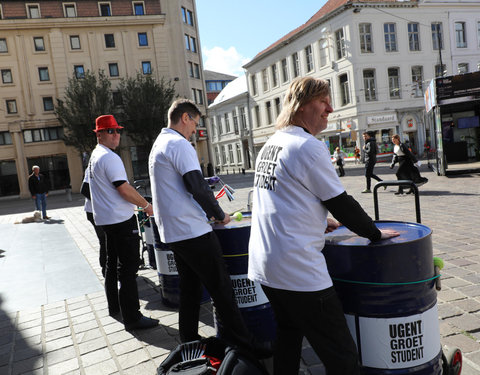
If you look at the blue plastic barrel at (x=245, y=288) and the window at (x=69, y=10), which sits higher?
the window at (x=69, y=10)

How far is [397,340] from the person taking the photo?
7.04 feet

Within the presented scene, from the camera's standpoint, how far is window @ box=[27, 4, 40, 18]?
1272 inches

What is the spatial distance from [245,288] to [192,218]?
2.68ft

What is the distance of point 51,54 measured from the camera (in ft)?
107

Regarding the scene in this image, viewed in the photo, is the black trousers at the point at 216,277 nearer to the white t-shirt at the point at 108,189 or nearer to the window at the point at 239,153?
the white t-shirt at the point at 108,189

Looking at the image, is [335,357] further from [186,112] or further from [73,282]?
[73,282]

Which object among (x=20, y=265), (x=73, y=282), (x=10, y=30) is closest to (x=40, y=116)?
(x=10, y=30)

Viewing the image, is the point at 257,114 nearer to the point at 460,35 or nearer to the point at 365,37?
the point at 365,37

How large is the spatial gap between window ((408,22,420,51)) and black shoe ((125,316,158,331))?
35.2m

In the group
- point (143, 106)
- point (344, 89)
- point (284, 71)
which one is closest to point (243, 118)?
point (284, 71)

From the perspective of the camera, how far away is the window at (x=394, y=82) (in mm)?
32438

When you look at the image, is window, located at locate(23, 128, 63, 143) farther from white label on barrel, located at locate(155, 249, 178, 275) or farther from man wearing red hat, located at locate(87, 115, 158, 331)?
man wearing red hat, located at locate(87, 115, 158, 331)

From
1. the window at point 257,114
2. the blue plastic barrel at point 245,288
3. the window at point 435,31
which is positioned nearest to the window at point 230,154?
the window at point 257,114

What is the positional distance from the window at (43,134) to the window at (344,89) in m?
23.7
